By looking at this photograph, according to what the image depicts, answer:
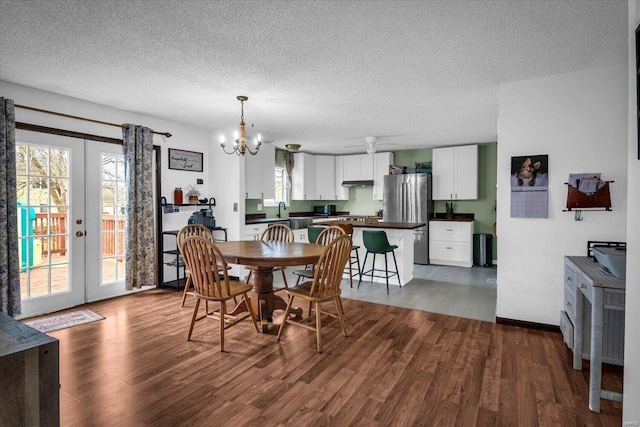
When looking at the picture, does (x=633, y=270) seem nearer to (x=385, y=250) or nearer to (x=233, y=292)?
(x=233, y=292)

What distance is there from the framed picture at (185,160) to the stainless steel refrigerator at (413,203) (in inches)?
144

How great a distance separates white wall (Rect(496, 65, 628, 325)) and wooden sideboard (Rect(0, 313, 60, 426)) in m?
3.52

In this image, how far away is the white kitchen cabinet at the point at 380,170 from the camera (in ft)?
24.3

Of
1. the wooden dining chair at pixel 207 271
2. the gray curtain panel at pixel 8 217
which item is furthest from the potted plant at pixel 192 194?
the wooden dining chair at pixel 207 271

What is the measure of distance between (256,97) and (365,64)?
1404 mm

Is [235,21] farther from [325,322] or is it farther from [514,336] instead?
[514,336]

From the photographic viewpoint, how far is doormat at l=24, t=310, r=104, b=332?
3.26 meters

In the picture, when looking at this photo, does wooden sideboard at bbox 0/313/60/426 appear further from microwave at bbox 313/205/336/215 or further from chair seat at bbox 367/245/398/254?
microwave at bbox 313/205/336/215

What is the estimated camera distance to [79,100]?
3912 mm

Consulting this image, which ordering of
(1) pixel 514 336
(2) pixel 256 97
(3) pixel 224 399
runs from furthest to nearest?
(2) pixel 256 97 < (1) pixel 514 336 < (3) pixel 224 399

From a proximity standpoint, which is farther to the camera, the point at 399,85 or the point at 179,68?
the point at 399,85

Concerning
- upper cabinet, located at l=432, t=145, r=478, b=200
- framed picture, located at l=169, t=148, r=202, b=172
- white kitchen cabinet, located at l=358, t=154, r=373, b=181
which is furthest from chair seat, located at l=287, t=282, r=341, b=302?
white kitchen cabinet, located at l=358, t=154, r=373, b=181

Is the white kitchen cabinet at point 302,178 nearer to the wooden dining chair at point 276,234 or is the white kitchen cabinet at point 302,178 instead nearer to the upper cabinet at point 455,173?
the upper cabinet at point 455,173

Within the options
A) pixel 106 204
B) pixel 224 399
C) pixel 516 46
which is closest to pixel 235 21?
pixel 516 46
